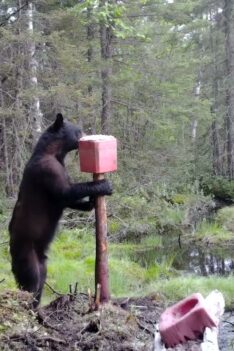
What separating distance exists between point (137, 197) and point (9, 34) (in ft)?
15.3

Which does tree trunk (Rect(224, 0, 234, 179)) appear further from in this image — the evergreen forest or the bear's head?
the bear's head

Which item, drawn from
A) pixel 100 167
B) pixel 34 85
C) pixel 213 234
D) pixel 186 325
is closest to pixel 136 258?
pixel 213 234

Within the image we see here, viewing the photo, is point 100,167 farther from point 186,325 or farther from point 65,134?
point 186,325

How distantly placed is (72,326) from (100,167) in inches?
45.7

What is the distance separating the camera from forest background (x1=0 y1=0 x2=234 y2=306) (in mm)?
10867

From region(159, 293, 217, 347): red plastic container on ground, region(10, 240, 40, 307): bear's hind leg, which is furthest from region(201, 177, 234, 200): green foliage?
region(159, 293, 217, 347): red plastic container on ground

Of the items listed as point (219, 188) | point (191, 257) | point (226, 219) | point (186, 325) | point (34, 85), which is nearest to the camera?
point (186, 325)

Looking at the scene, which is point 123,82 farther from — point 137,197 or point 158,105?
point 137,197

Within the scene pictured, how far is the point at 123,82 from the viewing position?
16188 millimetres

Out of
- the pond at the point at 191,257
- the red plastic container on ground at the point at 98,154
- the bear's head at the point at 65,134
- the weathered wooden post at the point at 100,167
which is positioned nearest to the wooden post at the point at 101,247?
the weathered wooden post at the point at 100,167

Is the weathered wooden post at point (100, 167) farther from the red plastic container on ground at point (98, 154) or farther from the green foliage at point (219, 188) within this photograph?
the green foliage at point (219, 188)

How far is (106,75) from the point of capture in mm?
15797

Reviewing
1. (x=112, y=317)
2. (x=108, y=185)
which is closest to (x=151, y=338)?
(x=112, y=317)

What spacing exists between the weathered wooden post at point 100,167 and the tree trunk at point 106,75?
11.4 metres
